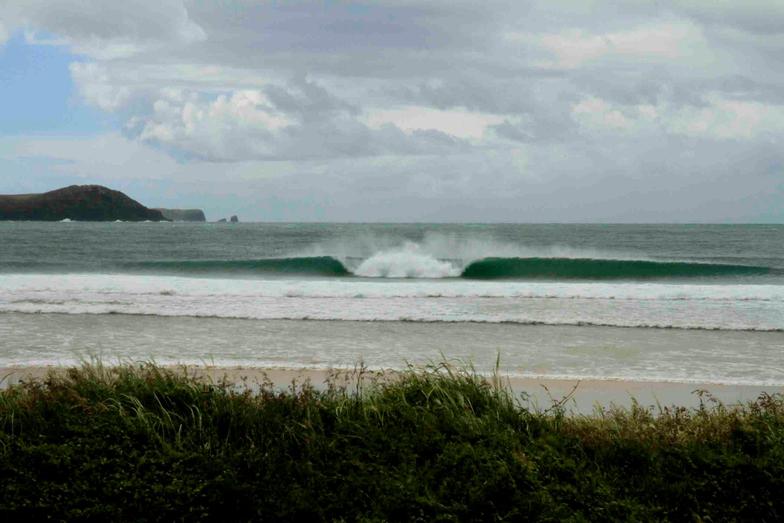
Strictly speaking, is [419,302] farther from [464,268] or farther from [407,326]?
[464,268]

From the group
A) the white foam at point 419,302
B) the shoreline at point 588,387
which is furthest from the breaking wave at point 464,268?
the shoreline at point 588,387

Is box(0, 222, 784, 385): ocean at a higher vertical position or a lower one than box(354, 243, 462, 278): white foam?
lower

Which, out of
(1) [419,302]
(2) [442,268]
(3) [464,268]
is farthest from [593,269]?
(1) [419,302]

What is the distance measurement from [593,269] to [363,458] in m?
28.8

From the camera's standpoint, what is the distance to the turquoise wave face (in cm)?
3062

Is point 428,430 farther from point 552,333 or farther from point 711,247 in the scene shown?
point 711,247

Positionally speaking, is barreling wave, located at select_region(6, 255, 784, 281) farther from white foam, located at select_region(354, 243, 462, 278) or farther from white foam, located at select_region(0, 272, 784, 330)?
white foam, located at select_region(0, 272, 784, 330)

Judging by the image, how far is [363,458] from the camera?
14.7 feet

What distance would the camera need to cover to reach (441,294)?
18.2m

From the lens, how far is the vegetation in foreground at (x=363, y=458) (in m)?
3.89

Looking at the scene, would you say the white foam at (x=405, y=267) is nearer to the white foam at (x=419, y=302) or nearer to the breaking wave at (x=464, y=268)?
the breaking wave at (x=464, y=268)

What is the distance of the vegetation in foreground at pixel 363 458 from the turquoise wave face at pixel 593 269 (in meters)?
25.3

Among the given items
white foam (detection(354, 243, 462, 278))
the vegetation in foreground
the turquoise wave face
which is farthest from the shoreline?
the turquoise wave face

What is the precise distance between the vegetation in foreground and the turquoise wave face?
2534 centimetres
